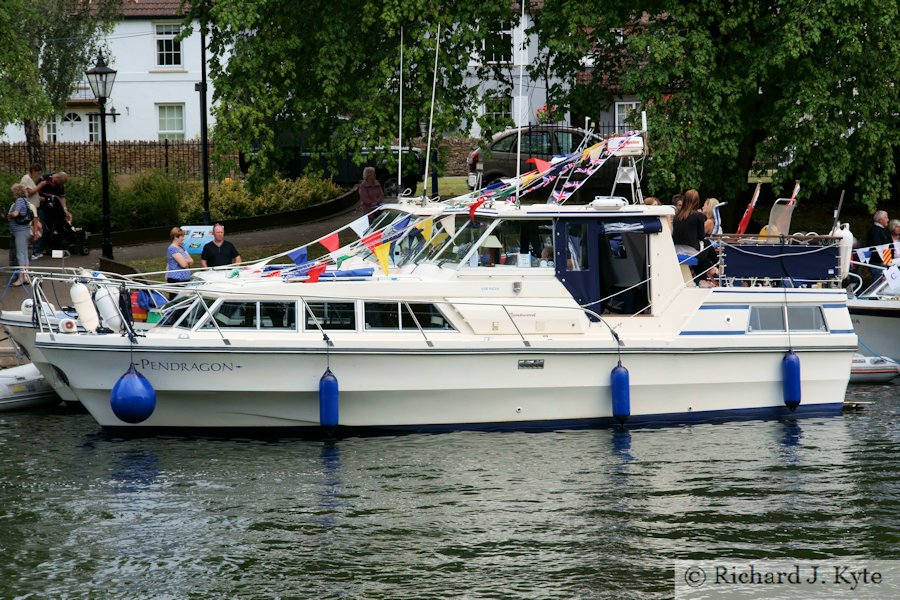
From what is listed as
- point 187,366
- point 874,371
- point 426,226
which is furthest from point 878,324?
point 187,366

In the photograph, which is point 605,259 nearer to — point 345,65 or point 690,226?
point 690,226

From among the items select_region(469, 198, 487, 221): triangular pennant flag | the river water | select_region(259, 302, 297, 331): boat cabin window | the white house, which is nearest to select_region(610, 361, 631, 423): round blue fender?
the river water

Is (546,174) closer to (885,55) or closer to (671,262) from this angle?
(671,262)

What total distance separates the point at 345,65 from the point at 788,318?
34.9 ft

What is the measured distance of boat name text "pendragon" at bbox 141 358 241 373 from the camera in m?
14.3

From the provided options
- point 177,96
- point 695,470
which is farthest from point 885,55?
point 177,96

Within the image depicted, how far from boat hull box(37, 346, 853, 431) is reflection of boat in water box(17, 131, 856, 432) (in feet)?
0.07

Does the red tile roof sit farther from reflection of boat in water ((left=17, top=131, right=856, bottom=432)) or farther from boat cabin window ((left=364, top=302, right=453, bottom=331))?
boat cabin window ((left=364, top=302, right=453, bottom=331))

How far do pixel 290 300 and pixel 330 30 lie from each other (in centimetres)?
968

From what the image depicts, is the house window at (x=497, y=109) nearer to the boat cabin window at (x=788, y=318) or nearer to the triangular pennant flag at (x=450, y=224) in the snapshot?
the triangular pennant flag at (x=450, y=224)

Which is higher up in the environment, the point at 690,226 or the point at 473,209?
the point at 473,209

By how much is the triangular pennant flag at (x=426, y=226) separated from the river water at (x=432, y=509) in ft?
8.99

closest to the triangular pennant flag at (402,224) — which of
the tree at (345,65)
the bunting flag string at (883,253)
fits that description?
the tree at (345,65)

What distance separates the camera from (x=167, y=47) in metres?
44.8
